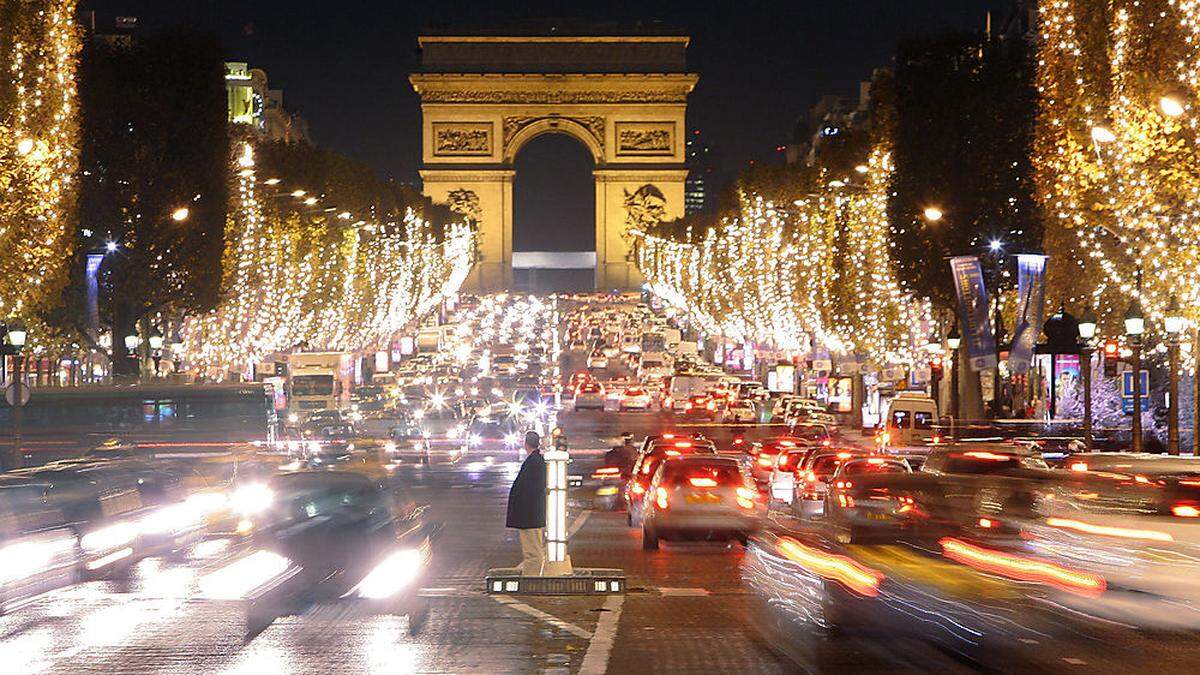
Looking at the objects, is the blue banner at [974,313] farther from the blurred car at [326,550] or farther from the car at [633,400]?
the car at [633,400]

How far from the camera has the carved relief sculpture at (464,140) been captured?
157 m

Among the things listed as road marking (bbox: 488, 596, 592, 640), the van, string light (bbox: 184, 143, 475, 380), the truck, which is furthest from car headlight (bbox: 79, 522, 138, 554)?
the truck

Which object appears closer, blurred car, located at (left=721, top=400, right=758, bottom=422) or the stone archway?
blurred car, located at (left=721, top=400, right=758, bottom=422)

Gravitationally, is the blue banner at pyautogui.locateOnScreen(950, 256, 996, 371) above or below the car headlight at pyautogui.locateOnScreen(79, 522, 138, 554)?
above

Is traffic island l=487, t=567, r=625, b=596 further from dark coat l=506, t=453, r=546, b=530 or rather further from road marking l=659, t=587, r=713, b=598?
road marking l=659, t=587, r=713, b=598

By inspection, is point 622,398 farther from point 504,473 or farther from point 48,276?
point 48,276

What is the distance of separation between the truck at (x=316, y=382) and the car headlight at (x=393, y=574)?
52633 millimetres

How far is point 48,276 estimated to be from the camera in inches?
1588

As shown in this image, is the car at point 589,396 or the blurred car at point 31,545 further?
the car at point 589,396

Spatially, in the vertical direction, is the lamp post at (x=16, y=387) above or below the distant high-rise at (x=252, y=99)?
below

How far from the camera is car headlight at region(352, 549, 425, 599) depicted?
17391mm

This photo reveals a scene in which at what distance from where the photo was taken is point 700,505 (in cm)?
2630

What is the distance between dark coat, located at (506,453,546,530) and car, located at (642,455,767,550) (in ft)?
22.8

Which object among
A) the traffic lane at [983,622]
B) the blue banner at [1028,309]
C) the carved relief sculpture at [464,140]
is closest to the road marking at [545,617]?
the traffic lane at [983,622]
